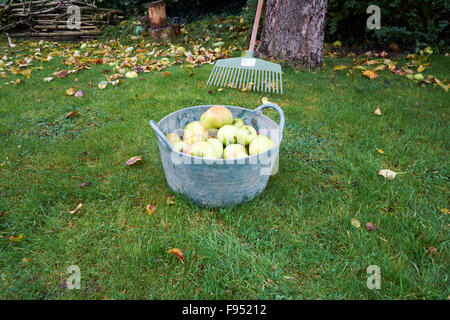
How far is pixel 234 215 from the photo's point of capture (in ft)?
5.34

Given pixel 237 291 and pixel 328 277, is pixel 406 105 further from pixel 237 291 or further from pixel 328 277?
pixel 237 291

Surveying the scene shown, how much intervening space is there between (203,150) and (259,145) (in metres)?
0.33

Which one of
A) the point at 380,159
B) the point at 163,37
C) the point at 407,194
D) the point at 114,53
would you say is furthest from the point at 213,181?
the point at 163,37

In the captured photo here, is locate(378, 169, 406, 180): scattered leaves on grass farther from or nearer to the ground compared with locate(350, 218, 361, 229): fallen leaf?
farther from the ground

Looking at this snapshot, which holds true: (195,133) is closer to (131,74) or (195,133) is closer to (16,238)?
(16,238)

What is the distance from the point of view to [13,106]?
2994 millimetres

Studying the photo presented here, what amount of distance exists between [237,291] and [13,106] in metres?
3.13

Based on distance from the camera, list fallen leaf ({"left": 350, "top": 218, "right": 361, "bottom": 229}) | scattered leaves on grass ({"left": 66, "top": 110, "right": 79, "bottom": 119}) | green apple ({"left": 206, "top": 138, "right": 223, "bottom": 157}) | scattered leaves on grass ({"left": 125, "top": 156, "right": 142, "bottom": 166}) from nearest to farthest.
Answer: fallen leaf ({"left": 350, "top": 218, "right": 361, "bottom": 229}) → green apple ({"left": 206, "top": 138, "right": 223, "bottom": 157}) → scattered leaves on grass ({"left": 125, "top": 156, "right": 142, "bottom": 166}) → scattered leaves on grass ({"left": 66, "top": 110, "right": 79, "bottom": 119})

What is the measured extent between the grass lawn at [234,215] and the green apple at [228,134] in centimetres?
40

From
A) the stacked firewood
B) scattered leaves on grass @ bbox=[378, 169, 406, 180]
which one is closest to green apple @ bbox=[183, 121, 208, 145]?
scattered leaves on grass @ bbox=[378, 169, 406, 180]

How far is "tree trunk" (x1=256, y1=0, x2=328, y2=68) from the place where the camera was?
3588 millimetres

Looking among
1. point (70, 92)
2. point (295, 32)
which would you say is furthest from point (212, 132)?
point (295, 32)

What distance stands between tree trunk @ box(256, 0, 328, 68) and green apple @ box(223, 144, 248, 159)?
2.67 metres

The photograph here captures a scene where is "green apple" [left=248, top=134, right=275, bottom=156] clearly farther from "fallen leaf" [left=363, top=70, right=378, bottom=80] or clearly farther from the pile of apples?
"fallen leaf" [left=363, top=70, right=378, bottom=80]
